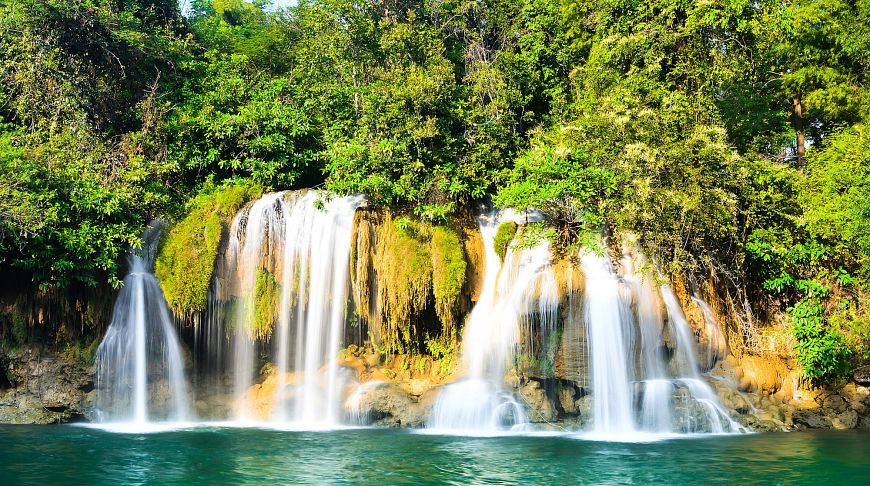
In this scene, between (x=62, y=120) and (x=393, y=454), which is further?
(x=62, y=120)

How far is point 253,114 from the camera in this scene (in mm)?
19922

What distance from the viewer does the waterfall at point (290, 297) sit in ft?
56.4

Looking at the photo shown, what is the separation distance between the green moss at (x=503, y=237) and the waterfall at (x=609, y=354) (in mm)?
2405

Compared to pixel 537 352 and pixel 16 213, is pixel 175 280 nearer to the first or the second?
pixel 16 213

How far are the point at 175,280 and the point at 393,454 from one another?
25.4ft

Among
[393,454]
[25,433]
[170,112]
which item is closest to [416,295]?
[393,454]

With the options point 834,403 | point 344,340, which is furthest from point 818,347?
point 344,340

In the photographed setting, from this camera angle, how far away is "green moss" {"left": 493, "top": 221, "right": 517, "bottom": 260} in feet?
57.5

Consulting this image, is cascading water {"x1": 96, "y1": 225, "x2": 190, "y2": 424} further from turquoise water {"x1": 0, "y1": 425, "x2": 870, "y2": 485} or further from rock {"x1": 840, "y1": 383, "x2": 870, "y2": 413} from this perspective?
rock {"x1": 840, "y1": 383, "x2": 870, "y2": 413}

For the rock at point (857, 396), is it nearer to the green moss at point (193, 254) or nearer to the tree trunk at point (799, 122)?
the tree trunk at point (799, 122)

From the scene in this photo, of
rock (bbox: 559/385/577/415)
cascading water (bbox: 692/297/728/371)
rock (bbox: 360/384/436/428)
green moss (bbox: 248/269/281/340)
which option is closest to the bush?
cascading water (bbox: 692/297/728/371)

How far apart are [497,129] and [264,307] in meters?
7.35

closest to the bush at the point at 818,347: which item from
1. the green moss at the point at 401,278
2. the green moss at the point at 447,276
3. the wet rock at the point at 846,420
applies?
the wet rock at the point at 846,420

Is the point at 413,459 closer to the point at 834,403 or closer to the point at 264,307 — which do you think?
the point at 264,307
